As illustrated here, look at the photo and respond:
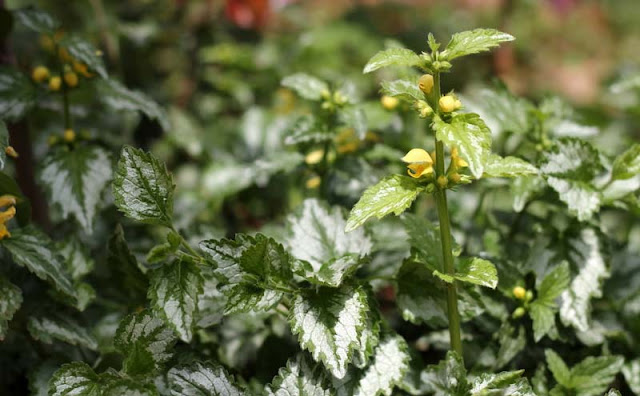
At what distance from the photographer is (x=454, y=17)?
2729mm

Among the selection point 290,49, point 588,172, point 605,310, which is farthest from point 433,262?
point 290,49

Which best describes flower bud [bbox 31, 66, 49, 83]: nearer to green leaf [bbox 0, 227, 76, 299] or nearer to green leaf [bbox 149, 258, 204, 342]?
green leaf [bbox 0, 227, 76, 299]

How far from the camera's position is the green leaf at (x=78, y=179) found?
3.53 ft

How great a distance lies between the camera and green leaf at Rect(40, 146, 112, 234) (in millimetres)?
1076

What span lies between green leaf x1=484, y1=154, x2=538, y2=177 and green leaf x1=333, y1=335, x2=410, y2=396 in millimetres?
282

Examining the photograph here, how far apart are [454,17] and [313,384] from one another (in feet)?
7.08

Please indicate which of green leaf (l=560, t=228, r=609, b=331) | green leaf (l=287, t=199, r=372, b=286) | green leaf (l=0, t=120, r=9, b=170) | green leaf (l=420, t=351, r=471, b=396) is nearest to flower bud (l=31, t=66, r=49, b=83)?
green leaf (l=0, t=120, r=9, b=170)

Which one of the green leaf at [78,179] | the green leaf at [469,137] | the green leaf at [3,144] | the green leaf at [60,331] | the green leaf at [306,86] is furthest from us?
the green leaf at [306,86]

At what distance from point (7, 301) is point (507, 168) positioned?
695 millimetres

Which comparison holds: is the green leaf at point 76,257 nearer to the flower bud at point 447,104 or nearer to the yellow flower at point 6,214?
the yellow flower at point 6,214

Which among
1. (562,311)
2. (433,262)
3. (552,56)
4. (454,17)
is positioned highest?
(433,262)

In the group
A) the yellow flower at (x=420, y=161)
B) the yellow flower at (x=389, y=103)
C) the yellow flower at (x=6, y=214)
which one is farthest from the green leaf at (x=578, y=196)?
the yellow flower at (x=6, y=214)

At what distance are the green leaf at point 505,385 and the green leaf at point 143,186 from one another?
1.54 ft

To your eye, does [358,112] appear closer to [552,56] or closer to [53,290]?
[53,290]
